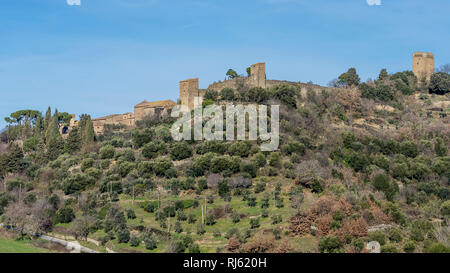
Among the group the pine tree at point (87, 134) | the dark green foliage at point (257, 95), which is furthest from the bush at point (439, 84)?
the pine tree at point (87, 134)

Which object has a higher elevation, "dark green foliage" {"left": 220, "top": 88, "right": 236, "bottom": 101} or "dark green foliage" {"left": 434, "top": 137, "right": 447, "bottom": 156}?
"dark green foliage" {"left": 220, "top": 88, "right": 236, "bottom": 101}

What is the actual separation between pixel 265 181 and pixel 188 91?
13.3 meters

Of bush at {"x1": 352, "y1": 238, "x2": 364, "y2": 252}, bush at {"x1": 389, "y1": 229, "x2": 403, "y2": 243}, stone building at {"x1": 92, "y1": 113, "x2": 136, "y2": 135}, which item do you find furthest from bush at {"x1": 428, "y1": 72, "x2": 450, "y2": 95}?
bush at {"x1": 352, "y1": 238, "x2": 364, "y2": 252}

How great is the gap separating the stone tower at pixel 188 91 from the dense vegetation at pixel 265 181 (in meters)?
1.23

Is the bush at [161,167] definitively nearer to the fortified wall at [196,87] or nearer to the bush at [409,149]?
the fortified wall at [196,87]

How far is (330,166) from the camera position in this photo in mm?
33469

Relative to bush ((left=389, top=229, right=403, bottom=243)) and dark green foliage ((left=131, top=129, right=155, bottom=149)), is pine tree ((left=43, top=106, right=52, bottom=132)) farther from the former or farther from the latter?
bush ((left=389, top=229, right=403, bottom=243))

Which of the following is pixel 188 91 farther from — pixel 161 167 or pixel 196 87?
pixel 161 167

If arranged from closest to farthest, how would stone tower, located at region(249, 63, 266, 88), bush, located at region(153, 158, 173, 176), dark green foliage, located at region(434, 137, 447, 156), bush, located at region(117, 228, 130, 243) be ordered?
bush, located at region(117, 228, 130, 243), bush, located at region(153, 158, 173, 176), dark green foliage, located at region(434, 137, 447, 156), stone tower, located at region(249, 63, 266, 88)

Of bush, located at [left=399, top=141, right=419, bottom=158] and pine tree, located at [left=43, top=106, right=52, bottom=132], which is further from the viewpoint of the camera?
pine tree, located at [left=43, top=106, right=52, bottom=132]

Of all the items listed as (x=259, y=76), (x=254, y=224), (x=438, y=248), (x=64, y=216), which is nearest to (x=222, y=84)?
(x=259, y=76)

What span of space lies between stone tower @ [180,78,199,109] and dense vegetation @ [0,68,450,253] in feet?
4.05

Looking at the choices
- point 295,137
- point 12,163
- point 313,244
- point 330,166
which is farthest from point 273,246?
Answer: point 12,163

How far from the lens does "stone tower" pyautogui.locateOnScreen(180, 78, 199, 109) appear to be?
41969mm
